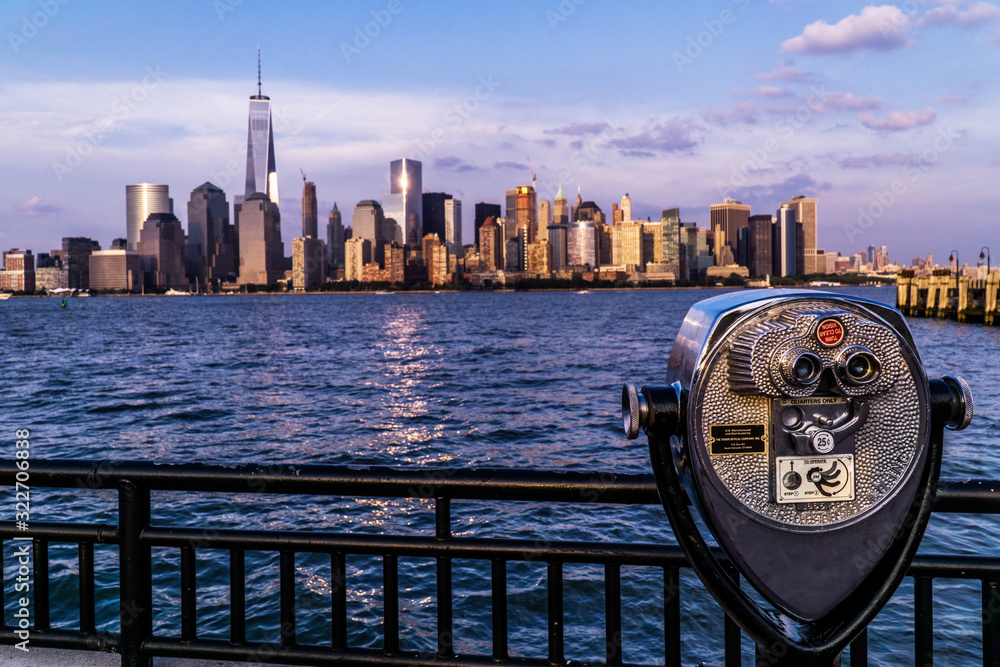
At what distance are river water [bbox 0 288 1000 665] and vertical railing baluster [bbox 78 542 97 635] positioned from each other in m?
4.16

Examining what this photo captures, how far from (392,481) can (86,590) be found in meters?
1.39

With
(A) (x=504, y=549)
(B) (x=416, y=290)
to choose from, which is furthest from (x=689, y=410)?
(B) (x=416, y=290)

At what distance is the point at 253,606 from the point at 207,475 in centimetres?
646

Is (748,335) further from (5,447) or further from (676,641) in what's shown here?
(5,447)

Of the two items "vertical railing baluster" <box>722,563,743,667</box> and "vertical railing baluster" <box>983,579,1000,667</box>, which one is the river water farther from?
"vertical railing baluster" <box>722,563,743,667</box>

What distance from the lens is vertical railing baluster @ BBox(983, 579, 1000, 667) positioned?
256 cm

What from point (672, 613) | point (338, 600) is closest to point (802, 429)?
point (672, 613)

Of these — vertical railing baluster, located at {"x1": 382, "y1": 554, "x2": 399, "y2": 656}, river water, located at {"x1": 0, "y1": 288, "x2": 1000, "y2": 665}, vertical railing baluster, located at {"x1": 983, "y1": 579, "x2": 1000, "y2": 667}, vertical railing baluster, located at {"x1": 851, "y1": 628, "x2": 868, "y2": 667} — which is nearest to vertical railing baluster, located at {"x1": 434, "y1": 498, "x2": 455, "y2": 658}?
vertical railing baluster, located at {"x1": 382, "y1": 554, "x2": 399, "y2": 656}

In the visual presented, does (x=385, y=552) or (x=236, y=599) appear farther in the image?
(x=236, y=599)

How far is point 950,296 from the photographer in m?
59.0

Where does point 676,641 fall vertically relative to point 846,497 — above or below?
below

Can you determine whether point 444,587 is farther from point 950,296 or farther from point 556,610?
point 950,296

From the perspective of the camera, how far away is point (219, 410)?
76.6ft

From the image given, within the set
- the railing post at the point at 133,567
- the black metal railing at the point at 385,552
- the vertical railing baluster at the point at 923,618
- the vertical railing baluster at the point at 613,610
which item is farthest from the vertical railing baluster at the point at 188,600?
the vertical railing baluster at the point at 923,618
